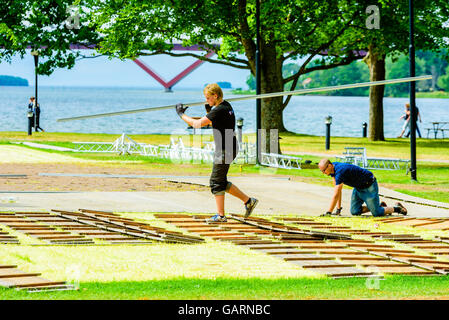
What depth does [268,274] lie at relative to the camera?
7535 mm

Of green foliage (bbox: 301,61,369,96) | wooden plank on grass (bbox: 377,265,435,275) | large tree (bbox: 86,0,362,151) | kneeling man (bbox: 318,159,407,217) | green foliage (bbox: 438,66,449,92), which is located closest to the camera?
wooden plank on grass (bbox: 377,265,435,275)

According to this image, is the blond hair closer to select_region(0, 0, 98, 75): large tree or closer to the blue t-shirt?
the blue t-shirt

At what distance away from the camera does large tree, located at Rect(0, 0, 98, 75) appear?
120 ft

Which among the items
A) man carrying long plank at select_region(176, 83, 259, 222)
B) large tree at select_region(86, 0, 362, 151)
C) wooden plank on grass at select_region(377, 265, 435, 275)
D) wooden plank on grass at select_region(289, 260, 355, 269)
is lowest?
wooden plank on grass at select_region(377, 265, 435, 275)

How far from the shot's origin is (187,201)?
12898 millimetres

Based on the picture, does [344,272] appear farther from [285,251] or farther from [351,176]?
[351,176]

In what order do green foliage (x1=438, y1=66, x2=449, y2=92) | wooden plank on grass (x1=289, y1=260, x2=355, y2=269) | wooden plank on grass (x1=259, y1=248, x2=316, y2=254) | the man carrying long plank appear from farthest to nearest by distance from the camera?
green foliage (x1=438, y1=66, x2=449, y2=92) → the man carrying long plank → wooden plank on grass (x1=259, y1=248, x2=316, y2=254) → wooden plank on grass (x1=289, y1=260, x2=355, y2=269)

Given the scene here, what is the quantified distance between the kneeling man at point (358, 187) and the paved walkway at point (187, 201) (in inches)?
13.3

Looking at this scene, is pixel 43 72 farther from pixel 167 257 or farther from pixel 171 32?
pixel 167 257

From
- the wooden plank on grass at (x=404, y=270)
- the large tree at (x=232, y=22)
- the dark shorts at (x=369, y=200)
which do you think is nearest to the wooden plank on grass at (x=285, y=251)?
the wooden plank on grass at (x=404, y=270)

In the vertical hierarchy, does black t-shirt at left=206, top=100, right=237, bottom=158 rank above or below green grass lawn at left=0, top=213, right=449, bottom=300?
above

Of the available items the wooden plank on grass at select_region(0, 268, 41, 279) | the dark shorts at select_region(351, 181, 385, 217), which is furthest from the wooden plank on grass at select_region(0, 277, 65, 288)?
the dark shorts at select_region(351, 181, 385, 217)

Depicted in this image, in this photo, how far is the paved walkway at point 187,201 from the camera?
11875mm

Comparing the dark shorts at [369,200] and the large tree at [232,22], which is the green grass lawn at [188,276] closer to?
the dark shorts at [369,200]
